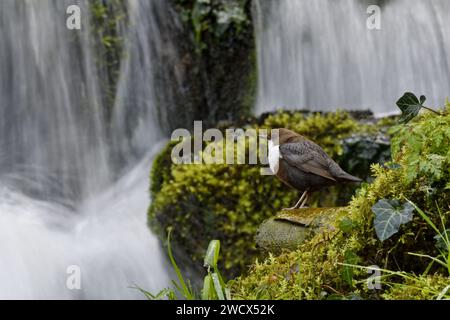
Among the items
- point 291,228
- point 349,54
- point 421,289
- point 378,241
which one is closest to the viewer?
point 421,289

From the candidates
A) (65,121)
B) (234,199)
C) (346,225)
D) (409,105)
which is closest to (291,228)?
(346,225)

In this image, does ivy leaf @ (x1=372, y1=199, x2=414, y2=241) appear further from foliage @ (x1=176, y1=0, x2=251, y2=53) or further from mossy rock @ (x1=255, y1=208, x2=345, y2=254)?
foliage @ (x1=176, y1=0, x2=251, y2=53)

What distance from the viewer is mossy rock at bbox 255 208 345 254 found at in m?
2.67

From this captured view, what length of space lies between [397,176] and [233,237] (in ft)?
10.8

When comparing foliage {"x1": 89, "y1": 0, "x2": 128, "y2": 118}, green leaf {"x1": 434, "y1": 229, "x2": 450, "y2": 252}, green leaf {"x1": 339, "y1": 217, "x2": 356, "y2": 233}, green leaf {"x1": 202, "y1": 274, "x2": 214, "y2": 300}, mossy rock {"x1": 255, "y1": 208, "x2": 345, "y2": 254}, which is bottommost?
mossy rock {"x1": 255, "y1": 208, "x2": 345, "y2": 254}

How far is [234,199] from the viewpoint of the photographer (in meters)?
5.43

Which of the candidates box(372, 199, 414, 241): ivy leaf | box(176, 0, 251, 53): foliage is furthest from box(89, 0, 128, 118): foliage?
box(372, 199, 414, 241): ivy leaf

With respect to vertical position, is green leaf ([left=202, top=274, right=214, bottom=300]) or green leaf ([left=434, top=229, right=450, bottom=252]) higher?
green leaf ([left=434, top=229, right=450, bottom=252])

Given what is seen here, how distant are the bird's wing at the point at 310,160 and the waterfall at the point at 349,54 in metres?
4.07

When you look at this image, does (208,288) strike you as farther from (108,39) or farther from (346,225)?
(108,39)

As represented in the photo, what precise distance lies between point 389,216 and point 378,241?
15cm

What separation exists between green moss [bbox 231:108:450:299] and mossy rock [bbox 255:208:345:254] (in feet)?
1.24

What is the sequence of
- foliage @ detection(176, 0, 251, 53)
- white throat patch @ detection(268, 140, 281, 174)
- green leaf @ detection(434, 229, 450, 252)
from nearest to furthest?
green leaf @ detection(434, 229, 450, 252)
white throat patch @ detection(268, 140, 281, 174)
foliage @ detection(176, 0, 251, 53)

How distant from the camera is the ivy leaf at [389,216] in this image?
198cm
